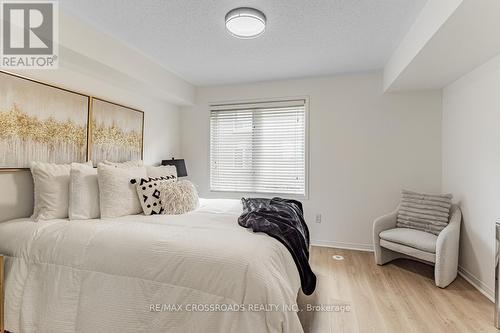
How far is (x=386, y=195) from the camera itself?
11.4 feet

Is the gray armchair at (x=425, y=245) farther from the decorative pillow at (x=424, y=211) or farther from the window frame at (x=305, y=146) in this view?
the window frame at (x=305, y=146)

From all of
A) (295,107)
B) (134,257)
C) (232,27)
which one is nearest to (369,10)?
(232,27)

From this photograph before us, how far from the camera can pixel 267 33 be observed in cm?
248

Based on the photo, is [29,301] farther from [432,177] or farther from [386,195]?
[432,177]

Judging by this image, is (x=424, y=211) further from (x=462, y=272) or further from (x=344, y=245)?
(x=344, y=245)

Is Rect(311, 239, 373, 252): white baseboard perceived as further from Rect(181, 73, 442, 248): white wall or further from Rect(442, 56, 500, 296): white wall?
Rect(442, 56, 500, 296): white wall

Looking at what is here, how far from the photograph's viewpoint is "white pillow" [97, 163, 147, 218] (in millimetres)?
2137

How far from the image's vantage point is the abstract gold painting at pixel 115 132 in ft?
8.98

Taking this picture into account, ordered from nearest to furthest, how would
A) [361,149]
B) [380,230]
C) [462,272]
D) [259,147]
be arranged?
[462,272] → [380,230] → [361,149] → [259,147]

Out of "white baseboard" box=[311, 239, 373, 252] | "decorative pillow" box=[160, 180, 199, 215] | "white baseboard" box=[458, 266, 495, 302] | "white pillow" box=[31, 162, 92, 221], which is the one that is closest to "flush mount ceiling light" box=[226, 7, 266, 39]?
"decorative pillow" box=[160, 180, 199, 215]

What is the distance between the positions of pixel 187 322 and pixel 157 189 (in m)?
1.30

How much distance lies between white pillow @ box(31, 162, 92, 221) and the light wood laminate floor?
7.10 ft

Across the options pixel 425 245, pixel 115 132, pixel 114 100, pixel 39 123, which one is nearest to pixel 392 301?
→ pixel 425 245

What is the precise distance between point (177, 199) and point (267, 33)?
1850 millimetres
